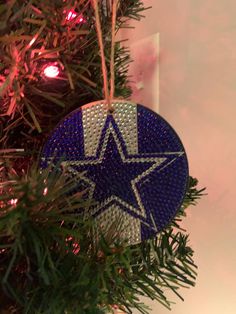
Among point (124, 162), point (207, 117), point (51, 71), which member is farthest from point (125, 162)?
point (207, 117)

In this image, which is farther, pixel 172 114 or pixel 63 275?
pixel 172 114

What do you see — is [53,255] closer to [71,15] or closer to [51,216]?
[51,216]

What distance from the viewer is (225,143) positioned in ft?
1.91

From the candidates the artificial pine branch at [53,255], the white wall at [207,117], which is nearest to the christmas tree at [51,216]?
the artificial pine branch at [53,255]

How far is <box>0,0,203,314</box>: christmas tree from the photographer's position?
0.26 m

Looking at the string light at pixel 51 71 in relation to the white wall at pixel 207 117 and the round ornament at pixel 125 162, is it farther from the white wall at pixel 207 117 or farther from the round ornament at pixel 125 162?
the white wall at pixel 207 117

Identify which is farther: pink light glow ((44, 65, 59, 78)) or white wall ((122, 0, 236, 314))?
white wall ((122, 0, 236, 314))

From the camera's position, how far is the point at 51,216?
26 centimetres

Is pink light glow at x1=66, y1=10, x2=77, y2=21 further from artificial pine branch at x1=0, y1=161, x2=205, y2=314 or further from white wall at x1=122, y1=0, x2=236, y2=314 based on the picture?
white wall at x1=122, y1=0, x2=236, y2=314

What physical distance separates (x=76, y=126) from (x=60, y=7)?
97 mm

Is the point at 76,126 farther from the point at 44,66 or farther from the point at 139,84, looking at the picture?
the point at 139,84

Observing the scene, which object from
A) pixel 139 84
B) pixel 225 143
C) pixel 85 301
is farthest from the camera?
pixel 139 84

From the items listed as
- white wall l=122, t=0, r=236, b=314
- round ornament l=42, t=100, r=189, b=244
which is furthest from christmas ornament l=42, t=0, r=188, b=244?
white wall l=122, t=0, r=236, b=314

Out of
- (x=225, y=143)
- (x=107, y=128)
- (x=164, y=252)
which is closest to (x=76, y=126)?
(x=107, y=128)
